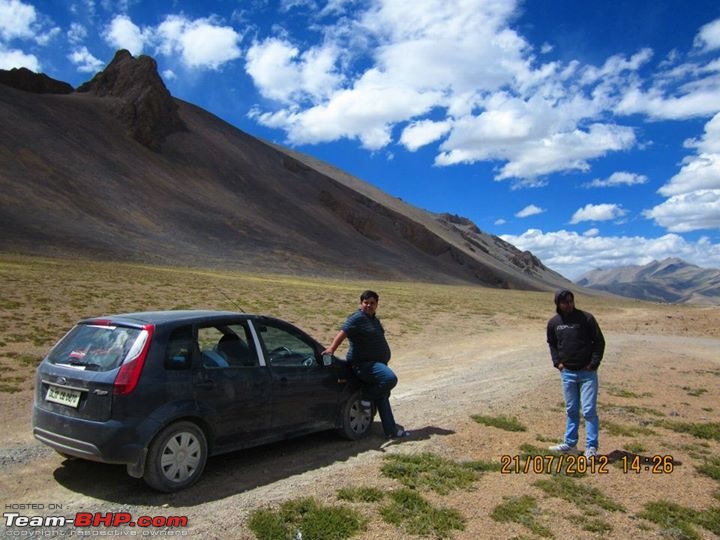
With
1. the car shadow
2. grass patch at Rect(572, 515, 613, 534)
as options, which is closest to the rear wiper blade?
the car shadow

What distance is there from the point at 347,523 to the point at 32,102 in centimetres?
9644

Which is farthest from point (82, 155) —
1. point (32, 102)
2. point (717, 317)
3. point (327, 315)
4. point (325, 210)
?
point (717, 317)

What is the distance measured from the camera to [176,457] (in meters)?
5.70

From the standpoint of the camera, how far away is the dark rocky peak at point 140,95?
312 feet

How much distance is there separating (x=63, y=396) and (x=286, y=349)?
2513 millimetres

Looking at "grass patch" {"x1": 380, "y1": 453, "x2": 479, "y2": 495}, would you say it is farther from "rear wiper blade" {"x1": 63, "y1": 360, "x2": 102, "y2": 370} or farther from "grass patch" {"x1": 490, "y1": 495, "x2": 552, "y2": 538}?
"rear wiper blade" {"x1": 63, "y1": 360, "x2": 102, "y2": 370}

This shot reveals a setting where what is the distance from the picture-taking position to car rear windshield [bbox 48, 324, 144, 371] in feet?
18.7

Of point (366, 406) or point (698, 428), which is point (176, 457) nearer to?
point (366, 406)

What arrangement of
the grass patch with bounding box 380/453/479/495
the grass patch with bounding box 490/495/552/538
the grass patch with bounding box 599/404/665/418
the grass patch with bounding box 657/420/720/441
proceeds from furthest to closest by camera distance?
1. the grass patch with bounding box 599/404/665/418
2. the grass patch with bounding box 657/420/720/441
3. the grass patch with bounding box 380/453/479/495
4. the grass patch with bounding box 490/495/552/538

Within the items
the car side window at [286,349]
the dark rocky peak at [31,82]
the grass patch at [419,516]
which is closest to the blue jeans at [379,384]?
the car side window at [286,349]

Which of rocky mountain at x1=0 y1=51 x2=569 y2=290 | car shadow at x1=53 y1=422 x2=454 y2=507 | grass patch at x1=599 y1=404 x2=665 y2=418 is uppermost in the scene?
rocky mountain at x1=0 y1=51 x2=569 y2=290

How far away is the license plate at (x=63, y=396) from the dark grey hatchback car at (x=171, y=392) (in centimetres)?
1

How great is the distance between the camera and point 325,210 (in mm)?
111125

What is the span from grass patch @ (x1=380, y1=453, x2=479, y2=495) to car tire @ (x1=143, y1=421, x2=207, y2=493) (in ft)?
6.39
